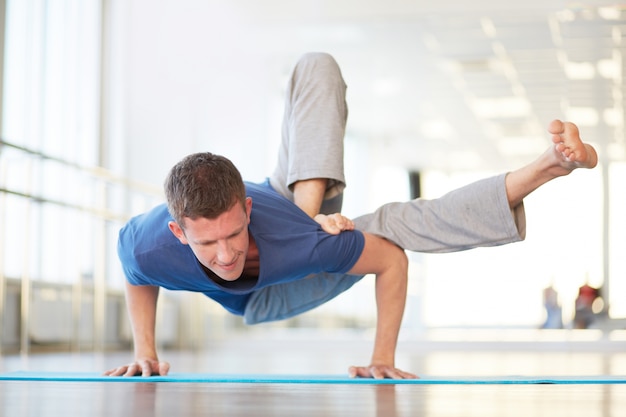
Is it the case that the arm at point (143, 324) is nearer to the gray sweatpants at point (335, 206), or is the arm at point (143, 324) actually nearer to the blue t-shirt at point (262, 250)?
the blue t-shirt at point (262, 250)

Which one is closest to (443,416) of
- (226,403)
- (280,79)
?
(226,403)

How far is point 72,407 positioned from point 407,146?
5794mm

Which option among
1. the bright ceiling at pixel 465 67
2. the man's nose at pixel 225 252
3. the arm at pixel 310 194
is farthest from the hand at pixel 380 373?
the bright ceiling at pixel 465 67

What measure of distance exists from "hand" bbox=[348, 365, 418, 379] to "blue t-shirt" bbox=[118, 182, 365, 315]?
0.72ft

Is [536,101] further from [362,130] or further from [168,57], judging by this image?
[168,57]

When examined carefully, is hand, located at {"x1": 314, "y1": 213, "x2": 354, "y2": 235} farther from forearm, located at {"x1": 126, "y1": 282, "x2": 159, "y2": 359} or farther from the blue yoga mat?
forearm, located at {"x1": 126, "y1": 282, "x2": 159, "y2": 359}

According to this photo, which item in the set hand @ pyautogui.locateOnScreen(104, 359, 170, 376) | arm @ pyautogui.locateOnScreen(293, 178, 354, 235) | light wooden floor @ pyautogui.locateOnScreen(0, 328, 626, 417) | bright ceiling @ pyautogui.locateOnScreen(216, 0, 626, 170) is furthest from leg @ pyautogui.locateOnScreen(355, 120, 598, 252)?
bright ceiling @ pyautogui.locateOnScreen(216, 0, 626, 170)

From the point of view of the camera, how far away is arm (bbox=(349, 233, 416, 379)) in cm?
200

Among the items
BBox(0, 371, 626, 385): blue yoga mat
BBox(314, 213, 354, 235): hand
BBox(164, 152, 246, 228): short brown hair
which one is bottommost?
BBox(0, 371, 626, 385): blue yoga mat

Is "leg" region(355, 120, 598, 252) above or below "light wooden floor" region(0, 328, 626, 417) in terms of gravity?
above

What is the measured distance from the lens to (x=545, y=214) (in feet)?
21.1

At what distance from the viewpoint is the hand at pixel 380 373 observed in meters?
1.93

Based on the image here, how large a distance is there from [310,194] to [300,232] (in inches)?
11.1

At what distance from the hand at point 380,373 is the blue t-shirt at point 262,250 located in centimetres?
22
